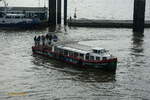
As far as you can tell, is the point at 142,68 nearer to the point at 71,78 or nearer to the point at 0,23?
the point at 71,78

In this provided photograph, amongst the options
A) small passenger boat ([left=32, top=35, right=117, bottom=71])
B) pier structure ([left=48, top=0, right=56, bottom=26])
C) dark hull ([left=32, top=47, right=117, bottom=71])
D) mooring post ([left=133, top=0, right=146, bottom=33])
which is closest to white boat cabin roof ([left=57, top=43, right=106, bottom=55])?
small passenger boat ([left=32, top=35, right=117, bottom=71])

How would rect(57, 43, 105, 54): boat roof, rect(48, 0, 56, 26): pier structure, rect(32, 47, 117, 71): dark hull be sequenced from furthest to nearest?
1. rect(48, 0, 56, 26): pier structure
2. rect(57, 43, 105, 54): boat roof
3. rect(32, 47, 117, 71): dark hull

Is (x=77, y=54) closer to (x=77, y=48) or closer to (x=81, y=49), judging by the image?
(x=81, y=49)

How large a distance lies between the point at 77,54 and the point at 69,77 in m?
5.66

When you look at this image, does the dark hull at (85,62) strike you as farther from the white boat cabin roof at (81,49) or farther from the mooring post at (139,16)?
the mooring post at (139,16)

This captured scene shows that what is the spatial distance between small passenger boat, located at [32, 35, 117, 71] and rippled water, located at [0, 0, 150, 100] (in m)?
0.83

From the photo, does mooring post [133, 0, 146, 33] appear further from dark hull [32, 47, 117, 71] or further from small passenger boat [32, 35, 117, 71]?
dark hull [32, 47, 117, 71]

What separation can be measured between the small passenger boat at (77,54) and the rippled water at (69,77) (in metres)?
Result: 0.83

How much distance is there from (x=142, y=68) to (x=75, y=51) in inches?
330

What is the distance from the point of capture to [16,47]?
5978 centimetres

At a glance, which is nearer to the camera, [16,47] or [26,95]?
[26,95]

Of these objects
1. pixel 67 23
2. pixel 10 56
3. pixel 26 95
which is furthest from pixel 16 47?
pixel 67 23

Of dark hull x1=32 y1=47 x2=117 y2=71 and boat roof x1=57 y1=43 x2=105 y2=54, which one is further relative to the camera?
boat roof x1=57 y1=43 x2=105 y2=54

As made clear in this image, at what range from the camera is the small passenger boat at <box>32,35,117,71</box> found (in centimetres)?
4231
